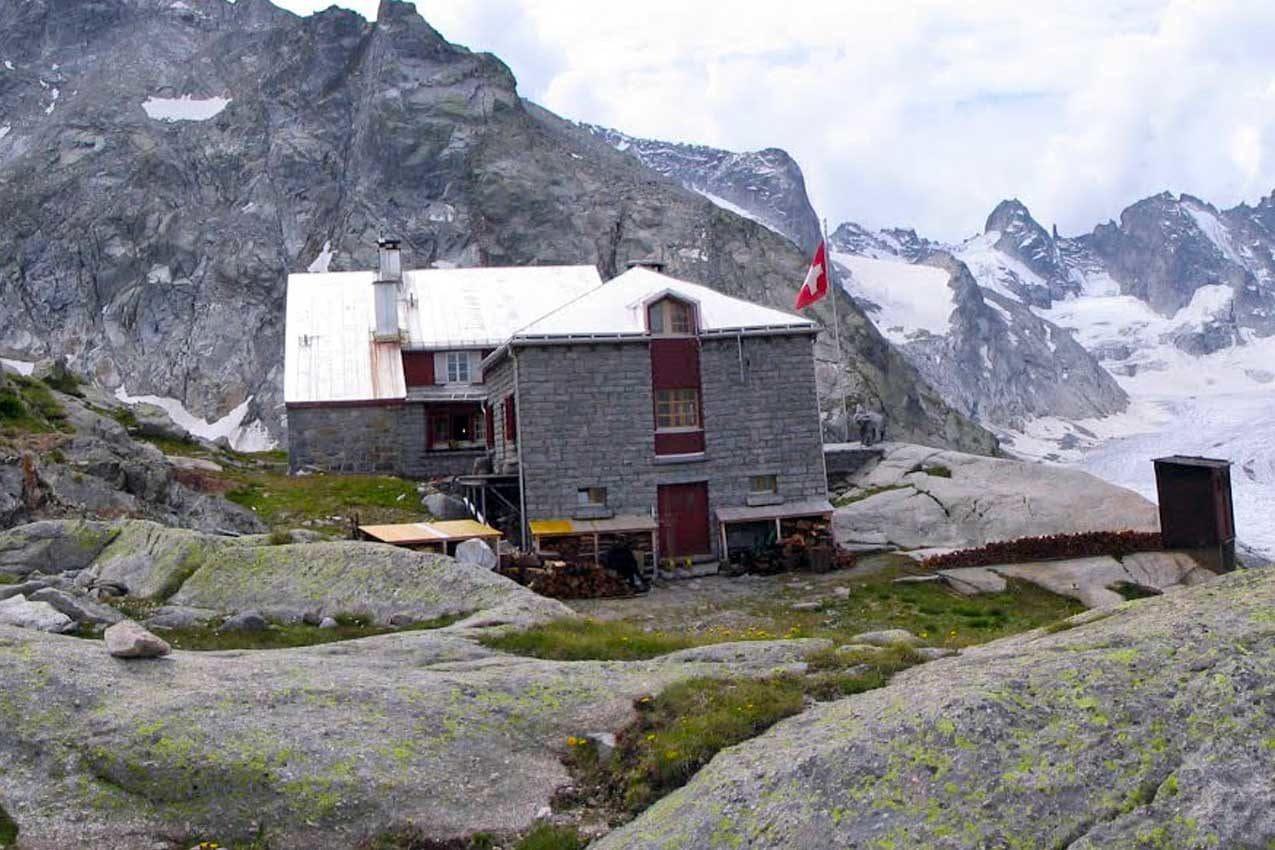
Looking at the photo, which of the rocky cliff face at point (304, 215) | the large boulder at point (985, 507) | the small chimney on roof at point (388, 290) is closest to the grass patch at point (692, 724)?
the large boulder at point (985, 507)

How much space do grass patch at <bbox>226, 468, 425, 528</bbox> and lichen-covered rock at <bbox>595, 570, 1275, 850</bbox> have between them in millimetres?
29224

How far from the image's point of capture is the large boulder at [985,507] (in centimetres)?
3684

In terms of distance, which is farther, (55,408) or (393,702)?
(55,408)

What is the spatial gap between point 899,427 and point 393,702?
364 ft

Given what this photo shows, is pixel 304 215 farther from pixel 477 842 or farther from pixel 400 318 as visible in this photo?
pixel 477 842

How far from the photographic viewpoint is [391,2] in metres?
145

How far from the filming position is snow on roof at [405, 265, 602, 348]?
5250 cm

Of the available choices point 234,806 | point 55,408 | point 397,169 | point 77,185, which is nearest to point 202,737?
point 234,806

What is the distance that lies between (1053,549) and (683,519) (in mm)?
10558

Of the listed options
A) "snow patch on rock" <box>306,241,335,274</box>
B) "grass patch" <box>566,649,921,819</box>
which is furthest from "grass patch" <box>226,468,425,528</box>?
"snow patch on rock" <box>306,241,335,274</box>

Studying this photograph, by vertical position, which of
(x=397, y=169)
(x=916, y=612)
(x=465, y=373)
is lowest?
(x=916, y=612)

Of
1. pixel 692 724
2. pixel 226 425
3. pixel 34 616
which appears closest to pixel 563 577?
pixel 34 616

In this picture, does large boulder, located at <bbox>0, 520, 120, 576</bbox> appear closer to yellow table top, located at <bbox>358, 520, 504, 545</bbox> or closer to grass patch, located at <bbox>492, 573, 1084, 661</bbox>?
grass patch, located at <bbox>492, 573, 1084, 661</bbox>

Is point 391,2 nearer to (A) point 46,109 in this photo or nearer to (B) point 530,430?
(A) point 46,109
